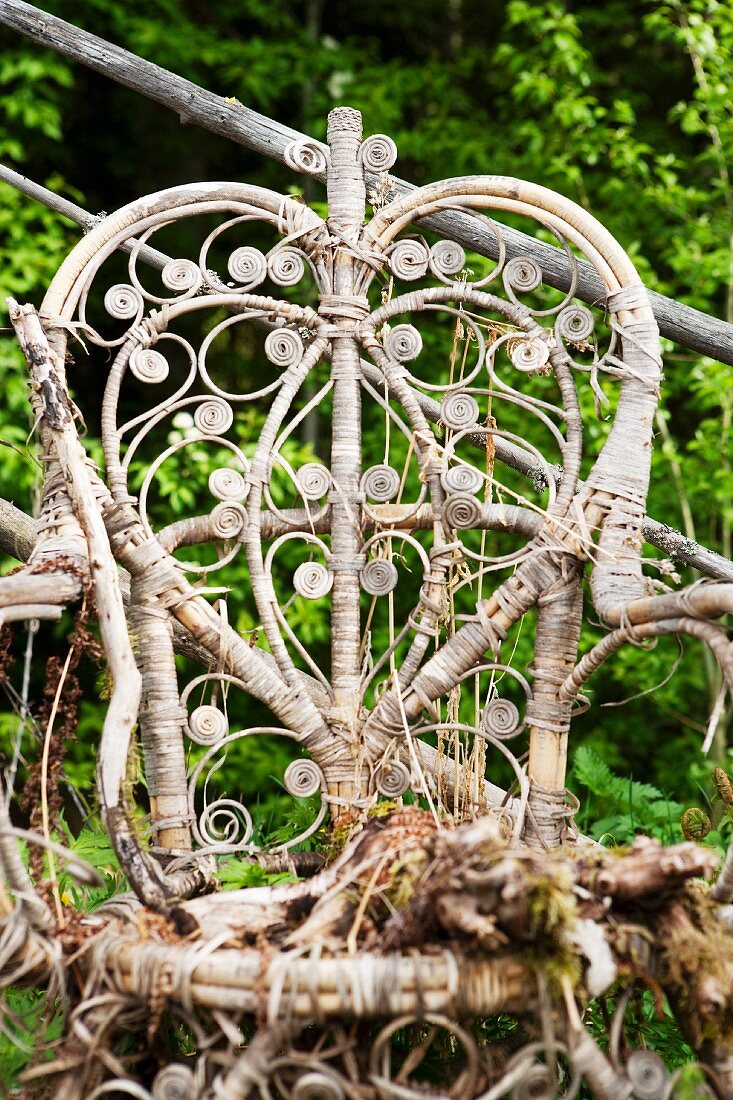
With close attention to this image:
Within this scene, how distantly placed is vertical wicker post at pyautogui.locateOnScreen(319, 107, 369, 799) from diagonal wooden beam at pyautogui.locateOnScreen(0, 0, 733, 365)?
0.25m

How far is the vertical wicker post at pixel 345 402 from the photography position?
1.73 metres

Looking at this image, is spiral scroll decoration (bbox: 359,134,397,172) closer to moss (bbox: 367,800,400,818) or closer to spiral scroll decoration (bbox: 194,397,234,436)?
spiral scroll decoration (bbox: 194,397,234,436)

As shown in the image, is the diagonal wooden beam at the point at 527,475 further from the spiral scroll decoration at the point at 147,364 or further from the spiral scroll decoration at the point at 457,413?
the spiral scroll decoration at the point at 147,364

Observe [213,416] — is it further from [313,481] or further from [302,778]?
[302,778]

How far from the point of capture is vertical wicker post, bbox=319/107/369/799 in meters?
1.73

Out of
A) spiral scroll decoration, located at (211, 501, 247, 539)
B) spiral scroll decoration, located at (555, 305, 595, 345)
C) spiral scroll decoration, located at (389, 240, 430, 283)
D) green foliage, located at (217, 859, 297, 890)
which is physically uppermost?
spiral scroll decoration, located at (389, 240, 430, 283)

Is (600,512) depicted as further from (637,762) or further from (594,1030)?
(637,762)

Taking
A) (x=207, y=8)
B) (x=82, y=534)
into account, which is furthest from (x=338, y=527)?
(x=207, y=8)

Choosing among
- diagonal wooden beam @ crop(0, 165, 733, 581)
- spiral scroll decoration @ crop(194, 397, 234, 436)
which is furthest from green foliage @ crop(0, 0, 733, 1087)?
spiral scroll decoration @ crop(194, 397, 234, 436)

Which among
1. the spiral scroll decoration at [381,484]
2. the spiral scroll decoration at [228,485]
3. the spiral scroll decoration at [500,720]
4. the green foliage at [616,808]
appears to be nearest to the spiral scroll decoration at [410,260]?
the spiral scroll decoration at [381,484]

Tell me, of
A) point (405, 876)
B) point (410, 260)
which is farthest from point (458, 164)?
point (405, 876)

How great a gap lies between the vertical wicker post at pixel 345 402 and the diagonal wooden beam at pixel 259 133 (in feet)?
0.83

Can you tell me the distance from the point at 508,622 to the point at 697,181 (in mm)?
3011

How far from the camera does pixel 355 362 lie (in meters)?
1.75
